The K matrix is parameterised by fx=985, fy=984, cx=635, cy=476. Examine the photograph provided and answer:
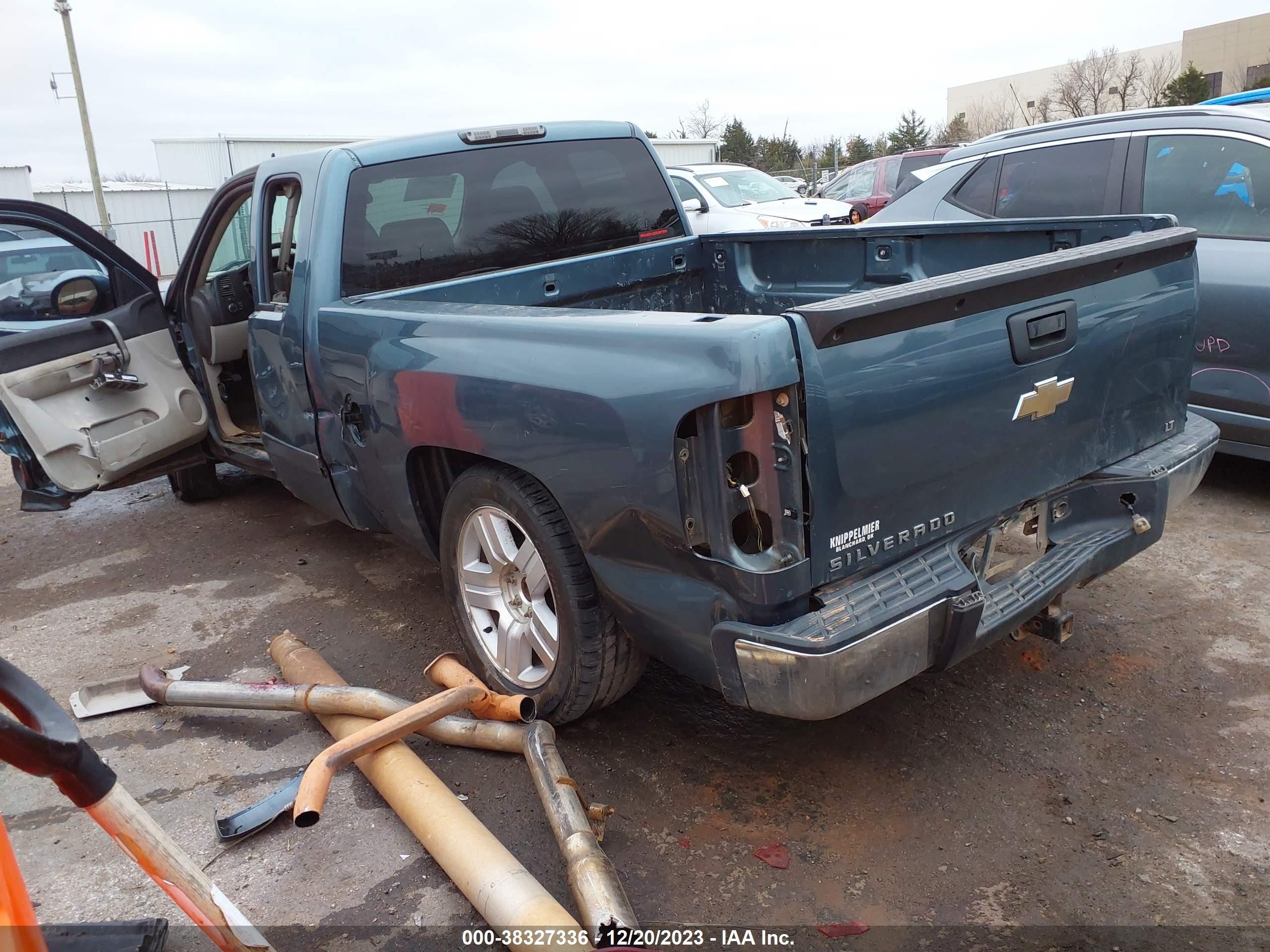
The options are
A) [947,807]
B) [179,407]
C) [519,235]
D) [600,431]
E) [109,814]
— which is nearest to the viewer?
[109,814]

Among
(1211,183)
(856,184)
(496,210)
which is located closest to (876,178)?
(856,184)

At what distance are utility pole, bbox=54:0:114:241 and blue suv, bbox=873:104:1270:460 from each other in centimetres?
2279

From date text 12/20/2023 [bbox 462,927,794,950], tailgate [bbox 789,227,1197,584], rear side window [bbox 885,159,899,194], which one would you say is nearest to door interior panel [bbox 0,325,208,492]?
date text 12/20/2023 [bbox 462,927,794,950]

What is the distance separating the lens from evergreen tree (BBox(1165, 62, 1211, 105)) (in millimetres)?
28641

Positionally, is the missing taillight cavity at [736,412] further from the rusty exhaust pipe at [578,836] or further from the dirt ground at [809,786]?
the dirt ground at [809,786]

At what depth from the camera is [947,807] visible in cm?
284

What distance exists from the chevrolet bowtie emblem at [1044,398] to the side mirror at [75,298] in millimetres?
4634

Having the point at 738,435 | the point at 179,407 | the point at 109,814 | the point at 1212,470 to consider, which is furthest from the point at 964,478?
the point at 179,407

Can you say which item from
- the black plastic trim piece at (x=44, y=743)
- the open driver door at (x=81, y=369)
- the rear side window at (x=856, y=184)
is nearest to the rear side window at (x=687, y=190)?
the rear side window at (x=856, y=184)

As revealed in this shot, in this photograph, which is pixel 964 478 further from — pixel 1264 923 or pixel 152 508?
pixel 152 508

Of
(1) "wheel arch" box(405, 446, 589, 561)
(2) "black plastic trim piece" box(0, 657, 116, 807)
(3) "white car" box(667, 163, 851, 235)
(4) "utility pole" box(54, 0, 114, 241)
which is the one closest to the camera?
(2) "black plastic trim piece" box(0, 657, 116, 807)

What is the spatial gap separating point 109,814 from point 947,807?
7.18 feet

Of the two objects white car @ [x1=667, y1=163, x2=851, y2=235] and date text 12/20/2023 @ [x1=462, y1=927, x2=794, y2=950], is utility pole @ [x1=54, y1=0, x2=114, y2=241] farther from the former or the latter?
date text 12/20/2023 @ [x1=462, y1=927, x2=794, y2=950]

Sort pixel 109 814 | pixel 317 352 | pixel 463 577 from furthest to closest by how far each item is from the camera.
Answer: pixel 317 352 < pixel 463 577 < pixel 109 814
